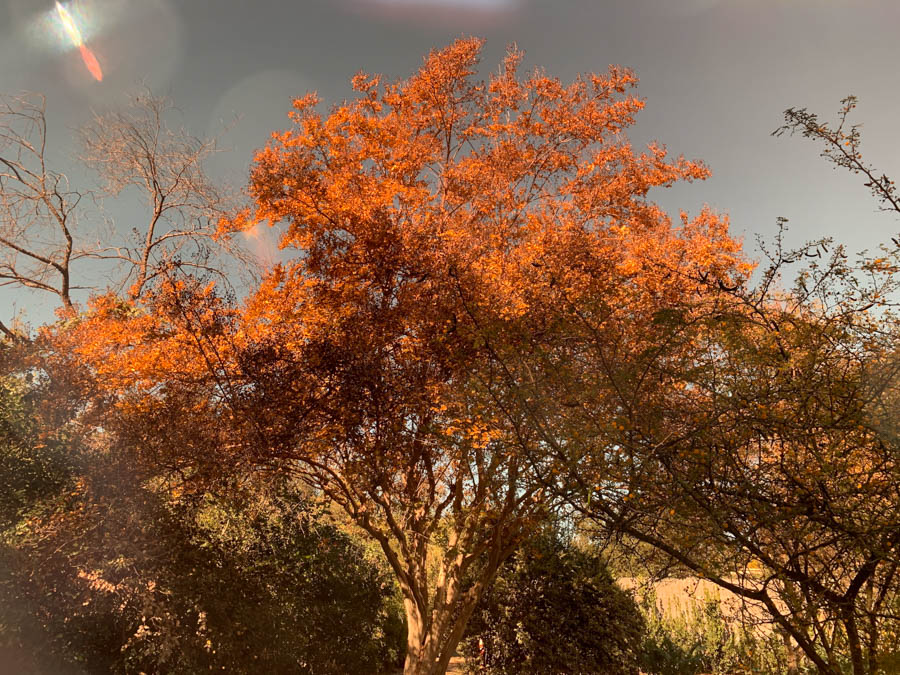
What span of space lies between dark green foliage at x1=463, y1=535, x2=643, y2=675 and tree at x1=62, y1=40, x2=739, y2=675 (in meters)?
1.94

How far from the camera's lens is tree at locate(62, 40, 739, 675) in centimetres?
577

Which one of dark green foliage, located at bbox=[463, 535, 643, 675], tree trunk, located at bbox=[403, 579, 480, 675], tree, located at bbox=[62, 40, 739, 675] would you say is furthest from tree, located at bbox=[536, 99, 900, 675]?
dark green foliage, located at bbox=[463, 535, 643, 675]

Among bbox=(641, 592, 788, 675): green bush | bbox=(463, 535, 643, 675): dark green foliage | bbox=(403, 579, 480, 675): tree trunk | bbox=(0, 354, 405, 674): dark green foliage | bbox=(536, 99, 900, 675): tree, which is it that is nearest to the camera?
bbox=(536, 99, 900, 675): tree

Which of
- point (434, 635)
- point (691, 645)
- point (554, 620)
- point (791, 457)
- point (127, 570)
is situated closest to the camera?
point (791, 457)

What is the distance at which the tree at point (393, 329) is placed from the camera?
18.9 ft

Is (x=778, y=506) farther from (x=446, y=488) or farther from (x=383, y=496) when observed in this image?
(x=446, y=488)

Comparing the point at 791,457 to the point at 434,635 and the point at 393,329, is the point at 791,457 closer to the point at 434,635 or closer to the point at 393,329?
the point at 393,329

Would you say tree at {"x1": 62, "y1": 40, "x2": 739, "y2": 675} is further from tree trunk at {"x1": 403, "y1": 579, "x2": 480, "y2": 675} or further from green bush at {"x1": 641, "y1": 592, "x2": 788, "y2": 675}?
green bush at {"x1": 641, "y1": 592, "x2": 788, "y2": 675}

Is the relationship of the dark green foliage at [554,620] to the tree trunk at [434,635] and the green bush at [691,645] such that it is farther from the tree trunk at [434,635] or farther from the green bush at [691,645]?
the tree trunk at [434,635]

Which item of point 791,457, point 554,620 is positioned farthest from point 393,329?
point 554,620

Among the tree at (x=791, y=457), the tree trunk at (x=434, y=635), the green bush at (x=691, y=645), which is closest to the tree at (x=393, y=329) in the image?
the tree trunk at (x=434, y=635)

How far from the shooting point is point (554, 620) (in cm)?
862

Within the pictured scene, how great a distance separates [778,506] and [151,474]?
21.7 ft

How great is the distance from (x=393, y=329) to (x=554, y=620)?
6.10 m
